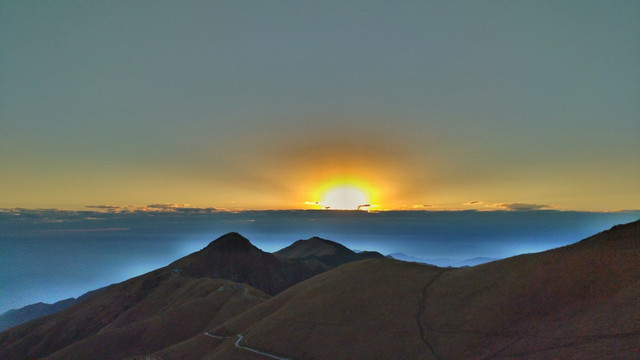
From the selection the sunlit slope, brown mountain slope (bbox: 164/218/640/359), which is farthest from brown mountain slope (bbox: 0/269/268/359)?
brown mountain slope (bbox: 164/218/640/359)

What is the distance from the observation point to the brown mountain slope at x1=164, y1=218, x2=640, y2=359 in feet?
155

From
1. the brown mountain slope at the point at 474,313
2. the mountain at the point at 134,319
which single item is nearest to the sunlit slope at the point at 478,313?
the brown mountain slope at the point at 474,313

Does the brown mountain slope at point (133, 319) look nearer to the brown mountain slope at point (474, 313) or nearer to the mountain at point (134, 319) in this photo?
the mountain at point (134, 319)

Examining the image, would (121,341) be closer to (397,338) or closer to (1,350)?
(397,338)

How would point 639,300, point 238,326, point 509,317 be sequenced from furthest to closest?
point 238,326
point 509,317
point 639,300

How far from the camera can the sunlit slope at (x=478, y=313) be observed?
4712 cm

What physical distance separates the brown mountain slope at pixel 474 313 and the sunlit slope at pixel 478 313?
0.16 m

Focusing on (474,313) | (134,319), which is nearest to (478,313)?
(474,313)

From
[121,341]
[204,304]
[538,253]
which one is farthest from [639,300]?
[121,341]

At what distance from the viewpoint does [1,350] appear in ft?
523

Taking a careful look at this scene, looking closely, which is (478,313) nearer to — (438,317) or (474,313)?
(474,313)

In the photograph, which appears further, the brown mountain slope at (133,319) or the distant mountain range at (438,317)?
the brown mountain slope at (133,319)

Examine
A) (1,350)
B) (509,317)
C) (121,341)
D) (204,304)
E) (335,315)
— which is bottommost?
(1,350)

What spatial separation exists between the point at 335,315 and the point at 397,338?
55.7ft
